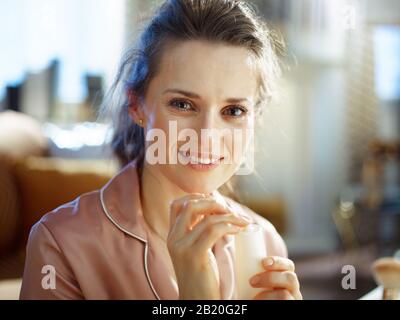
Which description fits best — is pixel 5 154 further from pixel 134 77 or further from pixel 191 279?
pixel 191 279

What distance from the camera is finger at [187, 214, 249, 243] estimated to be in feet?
1.36

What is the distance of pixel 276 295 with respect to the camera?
47 cm

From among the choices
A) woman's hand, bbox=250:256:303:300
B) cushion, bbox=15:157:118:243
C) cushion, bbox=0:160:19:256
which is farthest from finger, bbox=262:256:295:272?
cushion, bbox=0:160:19:256

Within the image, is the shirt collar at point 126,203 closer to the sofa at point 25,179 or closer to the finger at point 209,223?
the finger at point 209,223

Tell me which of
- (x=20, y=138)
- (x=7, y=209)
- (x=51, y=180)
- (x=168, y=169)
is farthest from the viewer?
(x=20, y=138)

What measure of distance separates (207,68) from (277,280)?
0.19 meters

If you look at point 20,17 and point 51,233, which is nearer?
point 51,233

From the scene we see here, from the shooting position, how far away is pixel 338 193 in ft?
10.7

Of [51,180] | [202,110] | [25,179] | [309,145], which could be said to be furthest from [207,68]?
[309,145]

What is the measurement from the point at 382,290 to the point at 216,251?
334mm

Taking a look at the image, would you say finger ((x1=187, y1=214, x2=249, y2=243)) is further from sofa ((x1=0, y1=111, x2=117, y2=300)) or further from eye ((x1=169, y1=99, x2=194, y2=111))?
sofa ((x1=0, y1=111, x2=117, y2=300))

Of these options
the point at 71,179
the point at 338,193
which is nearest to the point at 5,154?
the point at 71,179

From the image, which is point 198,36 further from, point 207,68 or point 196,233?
point 196,233

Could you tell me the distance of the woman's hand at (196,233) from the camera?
417 mm
